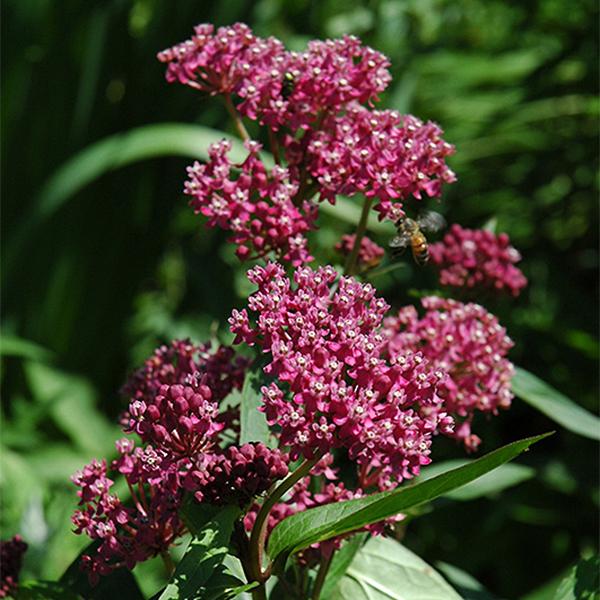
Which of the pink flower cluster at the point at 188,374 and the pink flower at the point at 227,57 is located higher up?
the pink flower at the point at 227,57

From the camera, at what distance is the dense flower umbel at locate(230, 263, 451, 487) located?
0.87 m

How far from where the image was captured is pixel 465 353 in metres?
1.19

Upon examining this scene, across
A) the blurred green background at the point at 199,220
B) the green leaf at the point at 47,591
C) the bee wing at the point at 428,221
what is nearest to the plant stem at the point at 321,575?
the green leaf at the point at 47,591

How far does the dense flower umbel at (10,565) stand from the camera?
1041mm

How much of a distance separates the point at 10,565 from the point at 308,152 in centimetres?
54

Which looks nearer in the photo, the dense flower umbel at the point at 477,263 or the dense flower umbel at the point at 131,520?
the dense flower umbel at the point at 131,520

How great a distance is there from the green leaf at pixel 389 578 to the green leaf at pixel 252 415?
0.68ft

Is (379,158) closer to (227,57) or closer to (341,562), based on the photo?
(227,57)

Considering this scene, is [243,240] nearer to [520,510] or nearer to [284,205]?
[284,205]

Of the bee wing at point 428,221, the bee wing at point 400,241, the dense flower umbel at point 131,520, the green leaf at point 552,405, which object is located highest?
the bee wing at point 428,221

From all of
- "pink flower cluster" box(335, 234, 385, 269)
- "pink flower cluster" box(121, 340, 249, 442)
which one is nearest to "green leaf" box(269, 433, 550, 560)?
"pink flower cluster" box(121, 340, 249, 442)

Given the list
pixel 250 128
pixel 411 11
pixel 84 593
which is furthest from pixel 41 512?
pixel 411 11

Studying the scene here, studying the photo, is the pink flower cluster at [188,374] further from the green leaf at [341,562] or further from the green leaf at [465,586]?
the green leaf at [465,586]

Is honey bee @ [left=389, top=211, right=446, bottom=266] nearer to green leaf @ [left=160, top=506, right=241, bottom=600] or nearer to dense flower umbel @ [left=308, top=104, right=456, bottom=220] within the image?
dense flower umbel @ [left=308, top=104, right=456, bottom=220]
